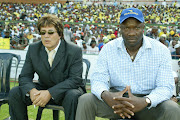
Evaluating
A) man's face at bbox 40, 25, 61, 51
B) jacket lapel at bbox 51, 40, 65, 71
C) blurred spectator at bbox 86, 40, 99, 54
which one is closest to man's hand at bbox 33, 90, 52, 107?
jacket lapel at bbox 51, 40, 65, 71

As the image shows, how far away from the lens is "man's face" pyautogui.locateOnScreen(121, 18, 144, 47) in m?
2.48

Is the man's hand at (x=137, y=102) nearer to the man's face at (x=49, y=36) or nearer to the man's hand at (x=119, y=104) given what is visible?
the man's hand at (x=119, y=104)

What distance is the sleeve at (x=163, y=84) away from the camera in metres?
2.24

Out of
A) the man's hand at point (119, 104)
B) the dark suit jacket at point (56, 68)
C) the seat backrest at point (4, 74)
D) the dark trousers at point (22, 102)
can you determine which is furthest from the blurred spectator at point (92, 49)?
the man's hand at point (119, 104)

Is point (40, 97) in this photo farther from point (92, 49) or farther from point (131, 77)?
point (92, 49)

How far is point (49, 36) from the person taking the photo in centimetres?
288

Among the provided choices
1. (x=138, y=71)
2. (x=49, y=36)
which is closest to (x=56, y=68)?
(x=49, y=36)

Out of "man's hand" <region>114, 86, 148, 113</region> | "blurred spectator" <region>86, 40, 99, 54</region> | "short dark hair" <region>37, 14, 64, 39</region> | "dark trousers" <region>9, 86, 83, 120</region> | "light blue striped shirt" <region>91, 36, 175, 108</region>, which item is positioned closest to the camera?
"man's hand" <region>114, 86, 148, 113</region>

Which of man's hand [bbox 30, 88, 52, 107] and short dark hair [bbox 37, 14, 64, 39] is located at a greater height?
short dark hair [bbox 37, 14, 64, 39]

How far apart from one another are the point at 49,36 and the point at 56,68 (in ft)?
1.24

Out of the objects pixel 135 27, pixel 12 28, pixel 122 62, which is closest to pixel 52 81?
pixel 122 62

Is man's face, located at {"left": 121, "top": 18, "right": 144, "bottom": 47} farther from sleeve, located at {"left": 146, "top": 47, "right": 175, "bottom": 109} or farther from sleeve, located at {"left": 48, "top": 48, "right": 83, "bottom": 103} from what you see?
sleeve, located at {"left": 48, "top": 48, "right": 83, "bottom": 103}

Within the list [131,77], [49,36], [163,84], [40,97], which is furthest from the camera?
[49,36]

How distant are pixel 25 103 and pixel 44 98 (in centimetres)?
28
